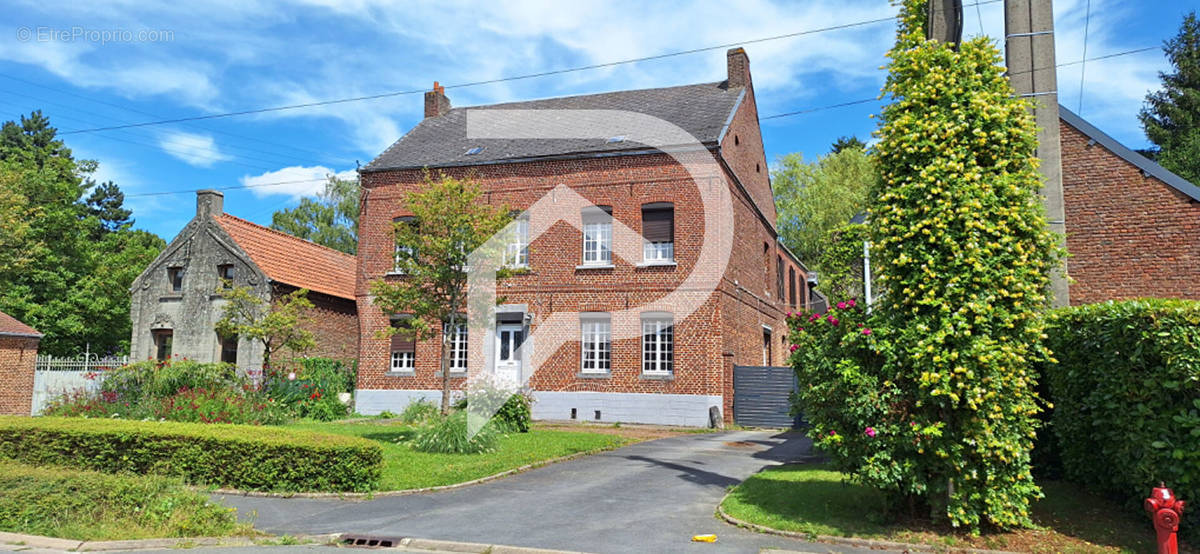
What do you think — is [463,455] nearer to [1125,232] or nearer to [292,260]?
[1125,232]

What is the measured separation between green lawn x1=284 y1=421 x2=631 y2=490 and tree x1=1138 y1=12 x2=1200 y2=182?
31753 millimetres

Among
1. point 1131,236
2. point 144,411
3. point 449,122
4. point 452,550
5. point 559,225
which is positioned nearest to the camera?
point 452,550

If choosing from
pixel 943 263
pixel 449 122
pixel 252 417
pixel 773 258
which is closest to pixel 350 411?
pixel 252 417

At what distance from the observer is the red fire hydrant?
5887 millimetres

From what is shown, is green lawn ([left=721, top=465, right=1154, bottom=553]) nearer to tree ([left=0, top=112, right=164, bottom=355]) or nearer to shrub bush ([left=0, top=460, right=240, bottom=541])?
shrub bush ([left=0, top=460, right=240, bottom=541])

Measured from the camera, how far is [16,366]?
2295 cm

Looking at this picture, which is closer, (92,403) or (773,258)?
(92,403)

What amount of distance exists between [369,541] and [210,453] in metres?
4.16

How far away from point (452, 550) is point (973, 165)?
6663 millimetres

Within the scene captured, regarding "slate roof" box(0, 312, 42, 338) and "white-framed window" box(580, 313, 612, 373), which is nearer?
"white-framed window" box(580, 313, 612, 373)

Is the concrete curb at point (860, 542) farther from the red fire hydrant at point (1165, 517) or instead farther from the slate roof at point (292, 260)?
the slate roof at point (292, 260)

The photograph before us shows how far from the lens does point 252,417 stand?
16.6m

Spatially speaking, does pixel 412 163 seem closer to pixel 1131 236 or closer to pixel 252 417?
pixel 252 417

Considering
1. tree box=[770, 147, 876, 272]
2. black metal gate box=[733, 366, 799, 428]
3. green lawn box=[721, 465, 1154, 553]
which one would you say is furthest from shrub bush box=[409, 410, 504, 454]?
tree box=[770, 147, 876, 272]
